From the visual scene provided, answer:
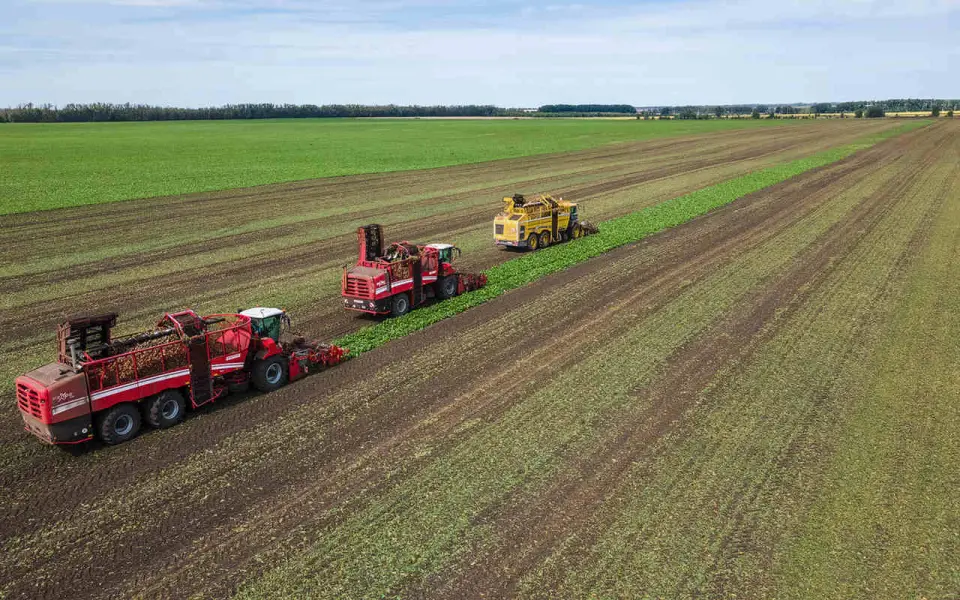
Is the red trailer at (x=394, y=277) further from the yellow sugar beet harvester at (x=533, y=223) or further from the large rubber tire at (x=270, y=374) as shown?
the yellow sugar beet harvester at (x=533, y=223)

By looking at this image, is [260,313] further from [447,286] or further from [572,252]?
[572,252]

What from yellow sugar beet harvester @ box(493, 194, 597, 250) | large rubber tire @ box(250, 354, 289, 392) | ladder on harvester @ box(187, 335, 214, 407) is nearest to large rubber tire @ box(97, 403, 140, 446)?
ladder on harvester @ box(187, 335, 214, 407)

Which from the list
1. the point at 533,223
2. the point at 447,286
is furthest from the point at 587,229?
the point at 447,286

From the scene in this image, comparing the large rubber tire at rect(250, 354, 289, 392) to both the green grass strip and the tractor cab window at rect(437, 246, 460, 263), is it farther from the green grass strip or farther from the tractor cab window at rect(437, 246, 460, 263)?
the tractor cab window at rect(437, 246, 460, 263)

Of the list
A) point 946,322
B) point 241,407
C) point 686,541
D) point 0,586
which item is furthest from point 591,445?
point 946,322

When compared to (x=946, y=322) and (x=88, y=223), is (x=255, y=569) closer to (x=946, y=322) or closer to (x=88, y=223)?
(x=946, y=322)

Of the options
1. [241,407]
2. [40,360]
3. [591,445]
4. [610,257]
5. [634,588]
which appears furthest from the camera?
[610,257]
